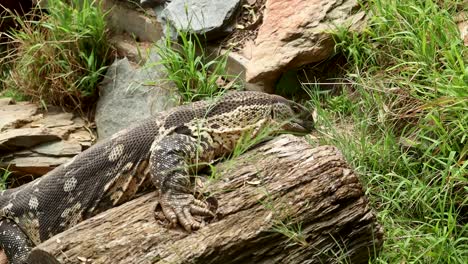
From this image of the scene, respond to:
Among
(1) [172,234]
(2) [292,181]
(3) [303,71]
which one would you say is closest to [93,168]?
(1) [172,234]

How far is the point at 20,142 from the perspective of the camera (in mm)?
6605

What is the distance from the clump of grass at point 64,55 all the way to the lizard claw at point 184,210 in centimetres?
298

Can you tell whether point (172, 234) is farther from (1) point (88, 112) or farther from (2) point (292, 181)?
(1) point (88, 112)

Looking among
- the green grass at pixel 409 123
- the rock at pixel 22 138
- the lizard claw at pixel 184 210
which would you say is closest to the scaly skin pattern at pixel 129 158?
the lizard claw at pixel 184 210

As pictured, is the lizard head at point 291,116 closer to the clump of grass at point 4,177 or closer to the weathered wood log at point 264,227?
the weathered wood log at point 264,227

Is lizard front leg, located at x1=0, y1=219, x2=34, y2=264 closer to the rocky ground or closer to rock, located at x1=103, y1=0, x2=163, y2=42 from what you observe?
the rocky ground

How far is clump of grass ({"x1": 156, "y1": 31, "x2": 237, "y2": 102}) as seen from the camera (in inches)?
251

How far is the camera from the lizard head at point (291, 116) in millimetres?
5180

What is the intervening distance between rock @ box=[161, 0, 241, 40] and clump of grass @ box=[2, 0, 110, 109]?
756 millimetres

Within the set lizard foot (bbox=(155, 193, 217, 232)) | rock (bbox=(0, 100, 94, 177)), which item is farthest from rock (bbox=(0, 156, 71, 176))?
lizard foot (bbox=(155, 193, 217, 232))

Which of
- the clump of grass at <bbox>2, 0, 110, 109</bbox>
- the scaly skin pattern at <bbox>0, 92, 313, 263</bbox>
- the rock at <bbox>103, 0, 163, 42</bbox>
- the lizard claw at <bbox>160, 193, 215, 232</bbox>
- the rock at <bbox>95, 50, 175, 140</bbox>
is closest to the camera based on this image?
the lizard claw at <bbox>160, 193, 215, 232</bbox>

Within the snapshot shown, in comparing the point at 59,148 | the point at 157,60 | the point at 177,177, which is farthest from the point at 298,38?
the point at 59,148

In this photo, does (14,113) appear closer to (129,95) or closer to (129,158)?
(129,95)

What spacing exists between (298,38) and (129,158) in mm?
2039
